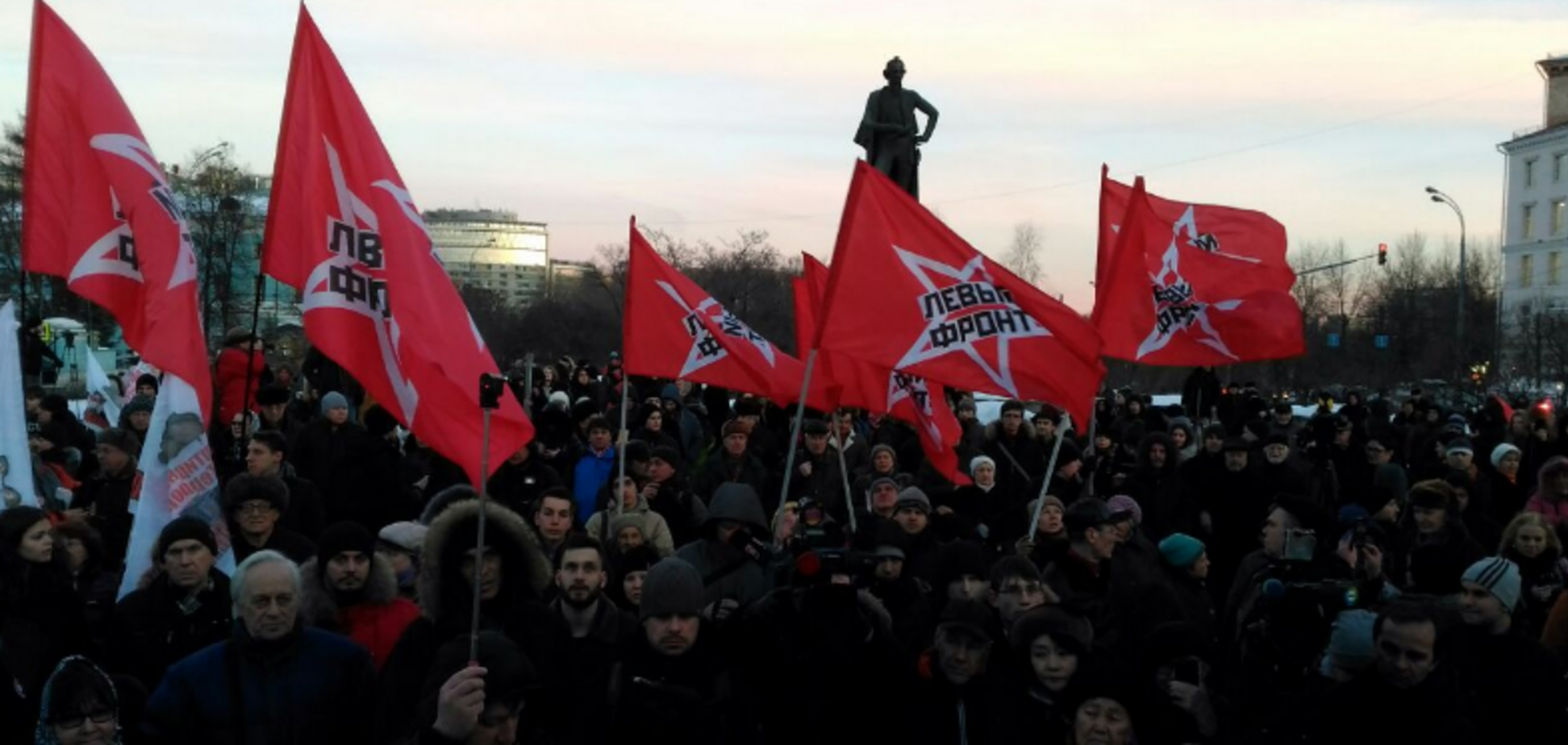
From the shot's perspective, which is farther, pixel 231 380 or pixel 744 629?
pixel 231 380

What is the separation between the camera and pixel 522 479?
11289 mm

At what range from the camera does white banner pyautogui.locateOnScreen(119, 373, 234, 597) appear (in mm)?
7273

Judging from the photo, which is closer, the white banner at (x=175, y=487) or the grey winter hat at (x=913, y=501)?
the white banner at (x=175, y=487)

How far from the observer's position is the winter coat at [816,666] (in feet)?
20.7

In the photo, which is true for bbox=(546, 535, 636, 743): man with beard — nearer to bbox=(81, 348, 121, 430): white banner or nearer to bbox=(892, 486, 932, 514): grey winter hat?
bbox=(892, 486, 932, 514): grey winter hat

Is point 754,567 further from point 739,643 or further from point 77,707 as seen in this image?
point 77,707

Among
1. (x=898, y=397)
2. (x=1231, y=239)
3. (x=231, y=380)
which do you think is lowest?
(x=231, y=380)

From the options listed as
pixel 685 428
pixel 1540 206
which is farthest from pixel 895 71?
pixel 1540 206

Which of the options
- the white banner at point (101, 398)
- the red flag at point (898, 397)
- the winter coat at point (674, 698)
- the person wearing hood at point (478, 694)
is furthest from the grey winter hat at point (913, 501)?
the white banner at point (101, 398)

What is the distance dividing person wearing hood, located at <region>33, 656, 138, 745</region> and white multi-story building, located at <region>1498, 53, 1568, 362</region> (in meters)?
86.4

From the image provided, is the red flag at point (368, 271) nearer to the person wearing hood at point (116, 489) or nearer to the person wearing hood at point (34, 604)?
the person wearing hood at point (34, 604)

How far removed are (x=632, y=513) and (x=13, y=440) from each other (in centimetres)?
309

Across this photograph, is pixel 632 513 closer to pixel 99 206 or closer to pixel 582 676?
pixel 99 206

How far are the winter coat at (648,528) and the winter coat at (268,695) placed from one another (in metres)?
3.17
